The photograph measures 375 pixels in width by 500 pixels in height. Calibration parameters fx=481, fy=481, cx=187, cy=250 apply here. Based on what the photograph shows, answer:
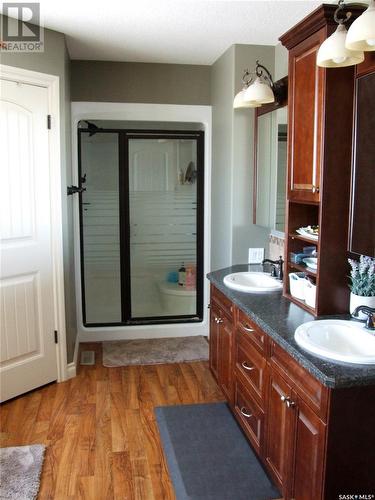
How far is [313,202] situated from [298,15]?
1264mm

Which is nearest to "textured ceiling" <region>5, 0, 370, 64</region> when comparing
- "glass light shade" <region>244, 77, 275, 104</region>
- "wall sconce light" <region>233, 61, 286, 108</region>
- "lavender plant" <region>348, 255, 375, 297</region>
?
"wall sconce light" <region>233, 61, 286, 108</region>

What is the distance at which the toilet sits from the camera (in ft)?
15.3

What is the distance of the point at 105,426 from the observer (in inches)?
115

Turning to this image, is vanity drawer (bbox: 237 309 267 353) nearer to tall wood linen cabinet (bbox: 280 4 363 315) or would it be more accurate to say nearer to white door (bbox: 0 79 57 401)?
tall wood linen cabinet (bbox: 280 4 363 315)

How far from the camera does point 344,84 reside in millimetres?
2186

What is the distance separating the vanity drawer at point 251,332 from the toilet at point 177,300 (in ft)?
6.52

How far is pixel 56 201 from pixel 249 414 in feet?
6.26

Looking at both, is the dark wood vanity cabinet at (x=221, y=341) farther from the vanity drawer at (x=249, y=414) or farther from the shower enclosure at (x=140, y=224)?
the shower enclosure at (x=140, y=224)

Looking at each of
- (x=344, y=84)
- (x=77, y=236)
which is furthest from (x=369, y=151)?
(x=77, y=236)

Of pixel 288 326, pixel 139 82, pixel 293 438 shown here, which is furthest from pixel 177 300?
pixel 293 438

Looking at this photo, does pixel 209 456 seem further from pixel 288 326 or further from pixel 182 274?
pixel 182 274

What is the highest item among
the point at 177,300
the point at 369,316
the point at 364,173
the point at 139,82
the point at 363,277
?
the point at 139,82

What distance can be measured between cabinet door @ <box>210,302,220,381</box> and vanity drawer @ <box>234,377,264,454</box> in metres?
0.44

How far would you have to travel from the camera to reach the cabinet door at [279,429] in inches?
78.9
